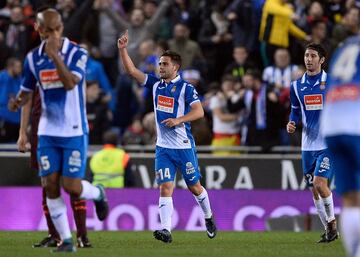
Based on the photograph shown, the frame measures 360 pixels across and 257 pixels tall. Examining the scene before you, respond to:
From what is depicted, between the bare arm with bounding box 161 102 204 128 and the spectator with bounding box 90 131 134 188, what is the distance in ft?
17.5

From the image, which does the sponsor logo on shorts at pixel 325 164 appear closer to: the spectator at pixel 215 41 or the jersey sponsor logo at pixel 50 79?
the jersey sponsor logo at pixel 50 79

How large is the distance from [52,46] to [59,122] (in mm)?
883

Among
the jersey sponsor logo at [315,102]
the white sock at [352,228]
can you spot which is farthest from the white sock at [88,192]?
the white sock at [352,228]

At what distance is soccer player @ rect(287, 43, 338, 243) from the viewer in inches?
604

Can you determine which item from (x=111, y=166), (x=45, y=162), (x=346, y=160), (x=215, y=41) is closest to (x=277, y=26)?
(x=215, y=41)

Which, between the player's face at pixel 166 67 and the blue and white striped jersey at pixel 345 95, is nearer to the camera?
the blue and white striped jersey at pixel 345 95

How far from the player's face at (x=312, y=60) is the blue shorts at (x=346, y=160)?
6.16 metres

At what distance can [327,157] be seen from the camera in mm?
15336

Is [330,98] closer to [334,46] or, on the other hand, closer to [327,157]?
[327,157]

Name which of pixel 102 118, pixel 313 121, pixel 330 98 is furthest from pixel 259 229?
pixel 330 98

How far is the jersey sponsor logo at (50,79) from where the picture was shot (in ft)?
40.1

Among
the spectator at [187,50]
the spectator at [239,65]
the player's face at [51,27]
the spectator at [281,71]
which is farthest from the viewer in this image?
the spectator at [187,50]

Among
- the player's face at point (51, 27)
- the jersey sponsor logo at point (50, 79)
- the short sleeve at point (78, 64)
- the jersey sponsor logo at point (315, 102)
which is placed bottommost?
the jersey sponsor logo at point (315, 102)

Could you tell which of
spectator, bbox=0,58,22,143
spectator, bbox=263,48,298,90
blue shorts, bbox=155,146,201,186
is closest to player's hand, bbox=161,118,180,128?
blue shorts, bbox=155,146,201,186
